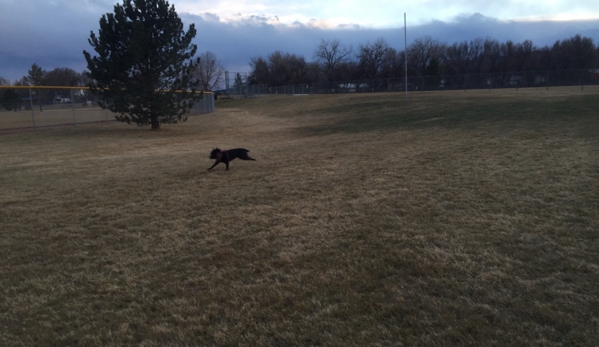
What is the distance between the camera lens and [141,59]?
19.0 meters

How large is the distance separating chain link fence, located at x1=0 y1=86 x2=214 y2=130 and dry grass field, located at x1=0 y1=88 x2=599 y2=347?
52.0ft

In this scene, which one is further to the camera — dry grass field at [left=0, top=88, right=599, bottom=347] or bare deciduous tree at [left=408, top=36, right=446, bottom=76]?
bare deciduous tree at [left=408, top=36, right=446, bottom=76]

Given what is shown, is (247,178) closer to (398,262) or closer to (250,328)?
(398,262)

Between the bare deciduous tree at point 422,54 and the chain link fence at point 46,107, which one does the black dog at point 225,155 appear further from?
the bare deciduous tree at point 422,54

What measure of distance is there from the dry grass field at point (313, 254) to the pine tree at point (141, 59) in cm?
1105

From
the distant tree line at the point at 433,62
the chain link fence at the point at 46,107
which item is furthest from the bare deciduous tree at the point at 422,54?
the chain link fence at the point at 46,107

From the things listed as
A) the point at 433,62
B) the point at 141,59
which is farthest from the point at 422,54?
the point at 141,59

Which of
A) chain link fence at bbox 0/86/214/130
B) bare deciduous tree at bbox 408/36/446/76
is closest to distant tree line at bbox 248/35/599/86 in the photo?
bare deciduous tree at bbox 408/36/446/76

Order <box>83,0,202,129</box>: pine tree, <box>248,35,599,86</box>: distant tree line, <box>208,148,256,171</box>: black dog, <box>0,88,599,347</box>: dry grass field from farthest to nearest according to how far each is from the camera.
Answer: <box>248,35,599,86</box>: distant tree line → <box>83,0,202,129</box>: pine tree → <box>208,148,256,171</box>: black dog → <box>0,88,599,347</box>: dry grass field

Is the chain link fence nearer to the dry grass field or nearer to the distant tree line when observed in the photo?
the dry grass field

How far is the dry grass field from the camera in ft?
9.41

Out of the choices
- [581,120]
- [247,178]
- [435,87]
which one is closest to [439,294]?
[247,178]

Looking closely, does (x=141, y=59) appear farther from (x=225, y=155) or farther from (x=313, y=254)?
(x=313, y=254)

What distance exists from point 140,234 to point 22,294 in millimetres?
1550
